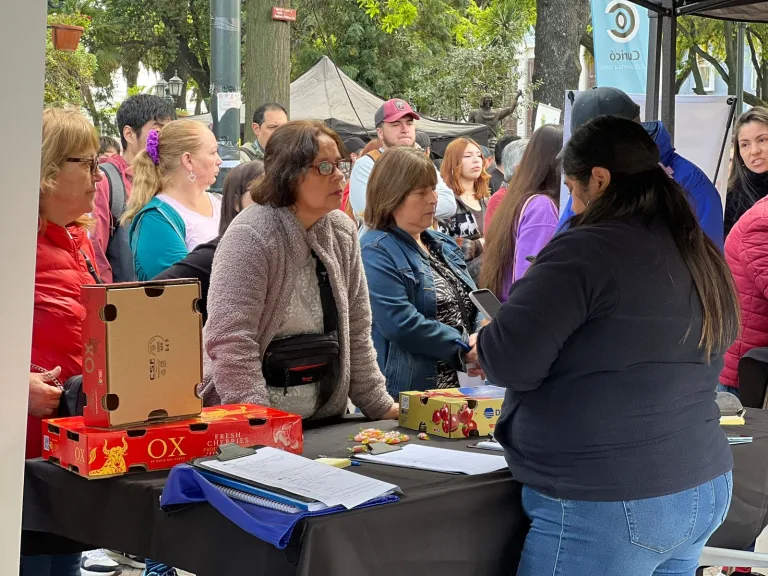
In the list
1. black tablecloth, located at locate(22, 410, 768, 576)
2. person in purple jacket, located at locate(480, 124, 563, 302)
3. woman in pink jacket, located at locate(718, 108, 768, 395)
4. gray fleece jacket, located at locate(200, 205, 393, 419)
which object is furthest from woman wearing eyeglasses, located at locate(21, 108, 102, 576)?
woman in pink jacket, located at locate(718, 108, 768, 395)

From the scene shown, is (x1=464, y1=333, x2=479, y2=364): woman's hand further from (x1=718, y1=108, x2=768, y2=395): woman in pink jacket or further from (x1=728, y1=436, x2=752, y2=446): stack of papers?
(x1=718, y1=108, x2=768, y2=395): woman in pink jacket

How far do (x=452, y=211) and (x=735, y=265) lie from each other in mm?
1783

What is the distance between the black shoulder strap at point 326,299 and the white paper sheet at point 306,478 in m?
0.71

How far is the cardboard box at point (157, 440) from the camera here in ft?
7.27

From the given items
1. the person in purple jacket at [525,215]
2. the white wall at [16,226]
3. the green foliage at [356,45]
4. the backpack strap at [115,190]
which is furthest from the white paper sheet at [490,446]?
the green foliage at [356,45]

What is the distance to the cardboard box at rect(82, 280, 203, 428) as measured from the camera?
2.23m

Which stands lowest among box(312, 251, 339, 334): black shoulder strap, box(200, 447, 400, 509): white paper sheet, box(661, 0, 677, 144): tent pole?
box(200, 447, 400, 509): white paper sheet

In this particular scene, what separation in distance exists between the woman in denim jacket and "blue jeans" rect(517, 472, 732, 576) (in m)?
1.33

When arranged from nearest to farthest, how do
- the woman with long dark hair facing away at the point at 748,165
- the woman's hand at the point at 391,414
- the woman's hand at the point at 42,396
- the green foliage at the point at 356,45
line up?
1. the woman's hand at the point at 42,396
2. the woman's hand at the point at 391,414
3. the woman with long dark hair facing away at the point at 748,165
4. the green foliage at the point at 356,45

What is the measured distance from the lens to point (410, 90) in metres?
24.5

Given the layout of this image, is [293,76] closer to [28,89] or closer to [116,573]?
[116,573]

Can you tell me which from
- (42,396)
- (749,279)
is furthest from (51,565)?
(749,279)

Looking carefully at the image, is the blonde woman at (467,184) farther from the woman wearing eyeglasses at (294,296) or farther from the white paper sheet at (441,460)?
the white paper sheet at (441,460)

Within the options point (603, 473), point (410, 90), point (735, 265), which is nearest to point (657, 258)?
point (603, 473)
